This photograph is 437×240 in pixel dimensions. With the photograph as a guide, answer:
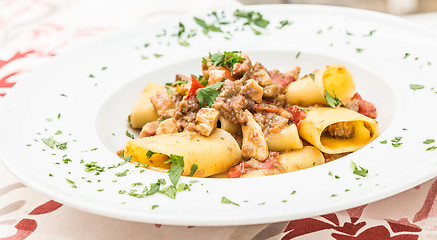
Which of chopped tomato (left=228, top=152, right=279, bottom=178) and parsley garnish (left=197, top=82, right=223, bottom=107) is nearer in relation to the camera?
chopped tomato (left=228, top=152, right=279, bottom=178)

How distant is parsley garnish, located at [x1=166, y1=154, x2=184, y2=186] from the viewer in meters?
2.79

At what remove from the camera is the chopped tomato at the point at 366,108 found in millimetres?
3891

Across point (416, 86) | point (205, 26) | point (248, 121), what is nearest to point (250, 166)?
point (248, 121)

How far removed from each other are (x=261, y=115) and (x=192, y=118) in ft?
1.66

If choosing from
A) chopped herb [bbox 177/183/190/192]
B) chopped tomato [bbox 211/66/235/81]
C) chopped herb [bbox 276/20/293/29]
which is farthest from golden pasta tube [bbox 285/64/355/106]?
chopped herb [bbox 177/183/190/192]

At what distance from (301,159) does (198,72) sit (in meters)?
1.62

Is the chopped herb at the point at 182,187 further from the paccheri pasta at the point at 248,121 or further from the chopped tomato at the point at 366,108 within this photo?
the chopped tomato at the point at 366,108

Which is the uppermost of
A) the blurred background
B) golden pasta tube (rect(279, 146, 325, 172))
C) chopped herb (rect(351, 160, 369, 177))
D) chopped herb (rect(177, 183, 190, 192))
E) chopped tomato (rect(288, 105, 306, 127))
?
chopped herb (rect(177, 183, 190, 192))

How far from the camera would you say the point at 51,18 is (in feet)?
21.1

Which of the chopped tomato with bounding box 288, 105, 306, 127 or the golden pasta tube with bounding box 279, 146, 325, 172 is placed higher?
the chopped tomato with bounding box 288, 105, 306, 127

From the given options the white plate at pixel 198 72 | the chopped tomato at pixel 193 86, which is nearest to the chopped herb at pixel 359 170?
the white plate at pixel 198 72

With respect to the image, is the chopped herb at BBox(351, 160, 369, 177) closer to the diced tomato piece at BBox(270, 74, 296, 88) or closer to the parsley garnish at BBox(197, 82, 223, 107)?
the parsley garnish at BBox(197, 82, 223, 107)

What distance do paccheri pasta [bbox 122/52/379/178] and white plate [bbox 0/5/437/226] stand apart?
0.25m

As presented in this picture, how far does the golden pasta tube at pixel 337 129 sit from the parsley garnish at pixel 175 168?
102cm
